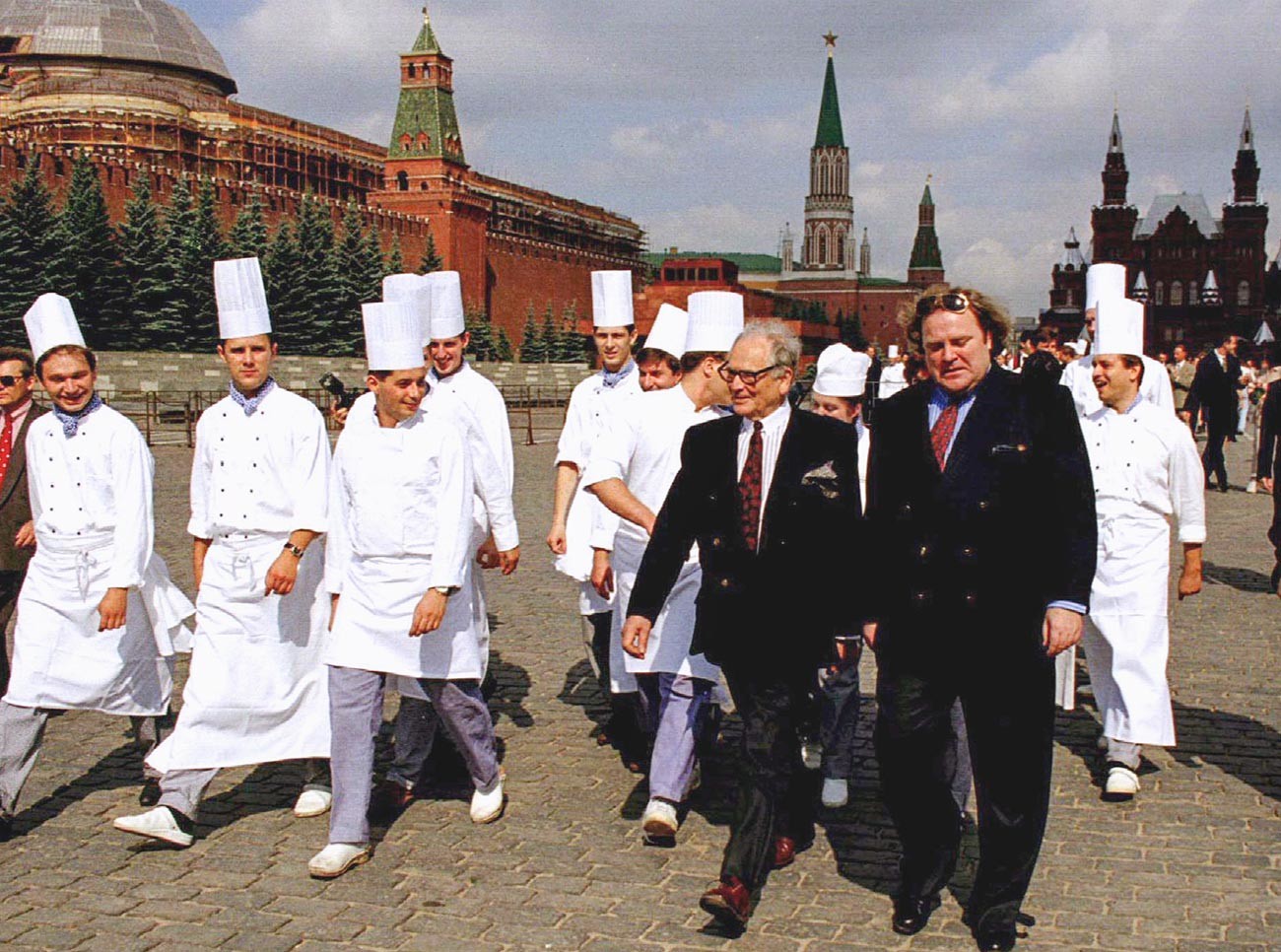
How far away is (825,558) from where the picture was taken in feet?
15.1

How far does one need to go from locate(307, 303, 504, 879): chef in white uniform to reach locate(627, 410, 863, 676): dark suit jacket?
3.18 ft

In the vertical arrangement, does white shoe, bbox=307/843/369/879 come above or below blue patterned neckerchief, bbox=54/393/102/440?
below

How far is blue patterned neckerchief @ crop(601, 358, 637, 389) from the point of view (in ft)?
23.4

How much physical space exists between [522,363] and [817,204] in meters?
112

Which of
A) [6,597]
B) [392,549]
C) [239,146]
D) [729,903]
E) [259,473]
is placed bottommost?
[729,903]

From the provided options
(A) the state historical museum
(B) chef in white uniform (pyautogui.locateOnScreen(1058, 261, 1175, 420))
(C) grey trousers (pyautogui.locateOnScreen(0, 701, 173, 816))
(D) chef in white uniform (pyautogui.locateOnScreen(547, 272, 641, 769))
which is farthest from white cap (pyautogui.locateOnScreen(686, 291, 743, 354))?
(A) the state historical museum

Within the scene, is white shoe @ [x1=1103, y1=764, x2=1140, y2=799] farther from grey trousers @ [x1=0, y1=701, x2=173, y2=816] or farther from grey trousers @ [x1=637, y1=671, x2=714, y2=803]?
grey trousers @ [x1=0, y1=701, x2=173, y2=816]

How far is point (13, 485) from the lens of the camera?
19.5 feet

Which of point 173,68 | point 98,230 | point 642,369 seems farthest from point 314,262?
point 642,369

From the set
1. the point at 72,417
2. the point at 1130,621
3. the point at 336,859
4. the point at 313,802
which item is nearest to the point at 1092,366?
the point at 1130,621

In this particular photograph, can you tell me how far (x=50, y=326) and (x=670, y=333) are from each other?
2656 mm

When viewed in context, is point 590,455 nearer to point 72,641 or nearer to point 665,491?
point 665,491

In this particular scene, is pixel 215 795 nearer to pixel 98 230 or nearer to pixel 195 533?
pixel 195 533

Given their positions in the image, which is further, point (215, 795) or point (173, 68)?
point (173, 68)
